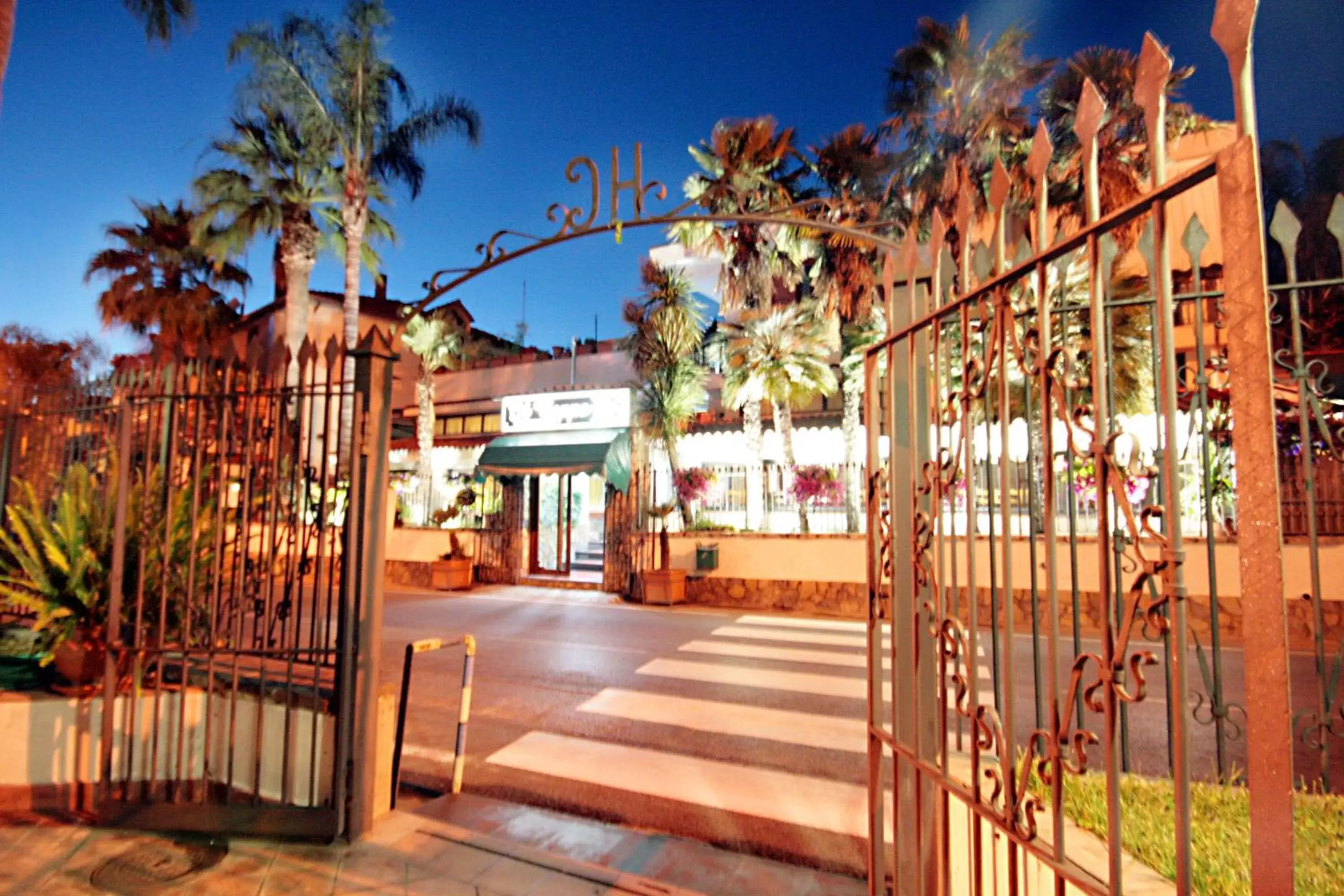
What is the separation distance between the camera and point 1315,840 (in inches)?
102

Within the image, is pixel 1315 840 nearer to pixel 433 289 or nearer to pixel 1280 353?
pixel 1280 353

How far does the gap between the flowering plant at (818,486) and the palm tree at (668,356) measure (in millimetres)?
3493

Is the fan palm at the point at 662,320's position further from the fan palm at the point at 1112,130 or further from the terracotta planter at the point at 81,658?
the terracotta planter at the point at 81,658

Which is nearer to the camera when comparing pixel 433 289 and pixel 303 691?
pixel 303 691

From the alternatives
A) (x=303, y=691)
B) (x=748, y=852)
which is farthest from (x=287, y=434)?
(x=748, y=852)

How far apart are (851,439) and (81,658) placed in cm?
1486

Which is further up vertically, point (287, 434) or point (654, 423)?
point (654, 423)

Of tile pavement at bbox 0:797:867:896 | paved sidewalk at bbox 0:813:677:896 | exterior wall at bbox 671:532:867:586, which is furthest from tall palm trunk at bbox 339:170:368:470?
tile pavement at bbox 0:797:867:896

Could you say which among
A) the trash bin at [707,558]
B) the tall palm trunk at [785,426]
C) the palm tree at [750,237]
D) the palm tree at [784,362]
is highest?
the palm tree at [750,237]

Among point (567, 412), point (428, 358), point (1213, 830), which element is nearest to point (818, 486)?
point (567, 412)

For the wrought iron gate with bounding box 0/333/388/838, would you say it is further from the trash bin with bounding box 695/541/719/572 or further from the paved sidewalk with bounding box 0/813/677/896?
the trash bin with bounding box 695/541/719/572

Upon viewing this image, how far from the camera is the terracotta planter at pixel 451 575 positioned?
16.5 m

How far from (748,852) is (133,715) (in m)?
3.74

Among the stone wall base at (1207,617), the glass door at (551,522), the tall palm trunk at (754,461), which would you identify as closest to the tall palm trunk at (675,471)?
the tall palm trunk at (754,461)
